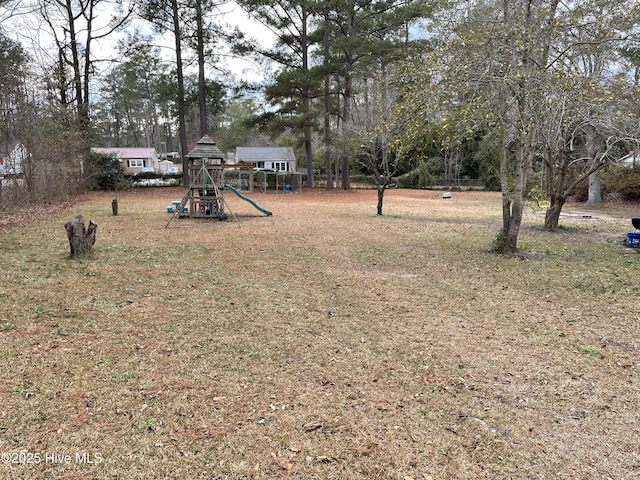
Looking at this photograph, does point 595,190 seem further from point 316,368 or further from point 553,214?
point 316,368

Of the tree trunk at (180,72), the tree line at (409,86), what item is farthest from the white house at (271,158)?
the tree trunk at (180,72)

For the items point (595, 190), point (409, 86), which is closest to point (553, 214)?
point (409, 86)

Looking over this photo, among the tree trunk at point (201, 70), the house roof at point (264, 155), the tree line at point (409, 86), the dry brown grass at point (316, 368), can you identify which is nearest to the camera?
the dry brown grass at point (316, 368)

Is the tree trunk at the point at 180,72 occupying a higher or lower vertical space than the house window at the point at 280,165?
higher

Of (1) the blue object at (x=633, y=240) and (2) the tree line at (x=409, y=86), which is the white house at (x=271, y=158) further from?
(1) the blue object at (x=633, y=240)

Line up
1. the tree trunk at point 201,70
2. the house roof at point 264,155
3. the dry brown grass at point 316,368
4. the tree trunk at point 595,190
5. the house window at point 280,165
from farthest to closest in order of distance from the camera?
the house window at point 280,165 < the house roof at point 264,155 < the tree trunk at point 201,70 < the tree trunk at point 595,190 < the dry brown grass at point 316,368

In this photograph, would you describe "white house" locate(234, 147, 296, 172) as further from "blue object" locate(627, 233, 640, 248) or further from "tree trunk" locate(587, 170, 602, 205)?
"blue object" locate(627, 233, 640, 248)

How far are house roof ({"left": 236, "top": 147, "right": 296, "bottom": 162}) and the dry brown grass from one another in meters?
34.4

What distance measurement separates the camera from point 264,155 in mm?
40781

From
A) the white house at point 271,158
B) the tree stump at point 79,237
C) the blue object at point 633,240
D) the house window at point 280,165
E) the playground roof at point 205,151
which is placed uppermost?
the white house at point 271,158

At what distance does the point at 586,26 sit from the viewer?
20.1 ft

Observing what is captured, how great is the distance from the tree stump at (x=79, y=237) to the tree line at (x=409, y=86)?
542 centimetres

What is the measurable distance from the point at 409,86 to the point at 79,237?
581 cm

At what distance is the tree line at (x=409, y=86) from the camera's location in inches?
241
